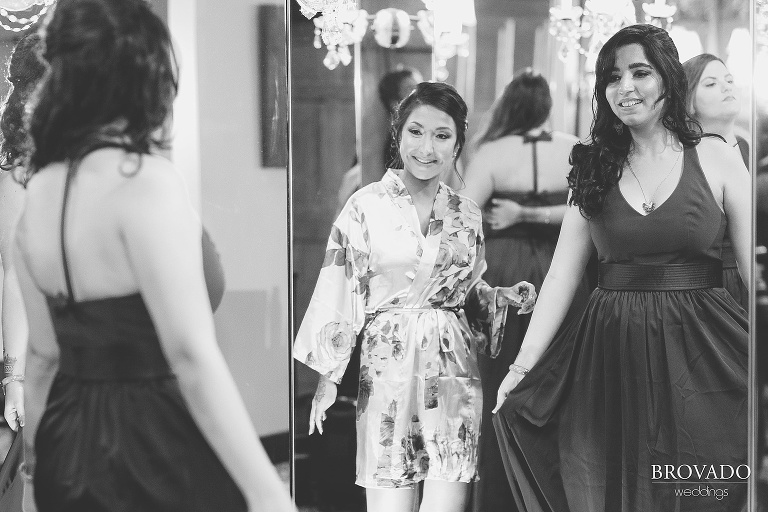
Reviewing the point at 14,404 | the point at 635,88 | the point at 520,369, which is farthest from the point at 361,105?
the point at 14,404

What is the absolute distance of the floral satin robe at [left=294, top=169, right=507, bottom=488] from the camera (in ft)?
8.20

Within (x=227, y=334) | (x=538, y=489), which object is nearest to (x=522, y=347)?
(x=538, y=489)

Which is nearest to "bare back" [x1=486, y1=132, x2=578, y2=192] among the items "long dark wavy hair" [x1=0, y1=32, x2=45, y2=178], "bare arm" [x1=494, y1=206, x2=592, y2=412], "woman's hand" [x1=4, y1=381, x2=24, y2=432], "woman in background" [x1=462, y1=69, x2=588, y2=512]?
"woman in background" [x1=462, y1=69, x2=588, y2=512]

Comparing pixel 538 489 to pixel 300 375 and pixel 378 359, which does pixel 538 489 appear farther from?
pixel 300 375

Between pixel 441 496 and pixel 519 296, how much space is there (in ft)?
1.94

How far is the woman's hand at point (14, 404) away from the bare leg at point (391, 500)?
939 mm

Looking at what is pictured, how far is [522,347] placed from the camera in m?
2.58

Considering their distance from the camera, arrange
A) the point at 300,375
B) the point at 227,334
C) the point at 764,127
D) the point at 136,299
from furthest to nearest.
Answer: the point at 300,375, the point at 764,127, the point at 227,334, the point at 136,299

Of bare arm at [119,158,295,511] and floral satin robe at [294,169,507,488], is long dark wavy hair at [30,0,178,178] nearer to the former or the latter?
bare arm at [119,158,295,511]

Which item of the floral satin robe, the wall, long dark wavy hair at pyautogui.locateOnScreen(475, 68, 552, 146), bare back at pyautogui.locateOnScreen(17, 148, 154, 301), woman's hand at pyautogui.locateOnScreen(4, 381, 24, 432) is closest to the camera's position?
bare back at pyautogui.locateOnScreen(17, 148, 154, 301)

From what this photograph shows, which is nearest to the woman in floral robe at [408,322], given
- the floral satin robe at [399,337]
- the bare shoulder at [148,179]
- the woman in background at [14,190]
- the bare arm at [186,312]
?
the floral satin robe at [399,337]

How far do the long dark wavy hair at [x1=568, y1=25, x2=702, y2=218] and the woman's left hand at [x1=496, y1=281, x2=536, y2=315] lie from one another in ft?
0.87

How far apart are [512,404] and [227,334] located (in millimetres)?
824

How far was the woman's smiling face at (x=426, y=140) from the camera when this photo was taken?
2531 millimetres
